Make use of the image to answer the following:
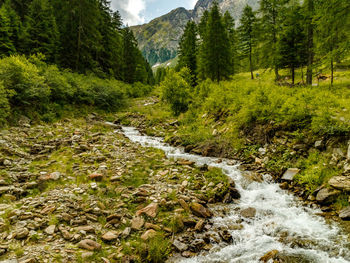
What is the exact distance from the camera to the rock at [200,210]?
5936mm

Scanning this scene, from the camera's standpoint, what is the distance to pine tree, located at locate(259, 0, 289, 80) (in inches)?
947

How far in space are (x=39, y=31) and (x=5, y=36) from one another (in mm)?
4077

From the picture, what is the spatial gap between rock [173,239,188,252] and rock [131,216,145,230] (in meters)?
1.07

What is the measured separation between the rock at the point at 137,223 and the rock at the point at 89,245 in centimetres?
103

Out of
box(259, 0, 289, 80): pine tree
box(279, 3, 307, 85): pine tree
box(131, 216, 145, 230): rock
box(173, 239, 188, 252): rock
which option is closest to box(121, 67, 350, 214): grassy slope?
box(173, 239, 188, 252): rock

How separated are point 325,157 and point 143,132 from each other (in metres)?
13.2

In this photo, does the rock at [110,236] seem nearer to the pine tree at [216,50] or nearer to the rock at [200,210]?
the rock at [200,210]

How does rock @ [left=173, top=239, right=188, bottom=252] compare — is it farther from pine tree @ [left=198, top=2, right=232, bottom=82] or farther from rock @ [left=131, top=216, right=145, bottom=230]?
pine tree @ [left=198, top=2, right=232, bottom=82]

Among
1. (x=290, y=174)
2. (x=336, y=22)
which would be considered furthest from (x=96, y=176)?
(x=336, y=22)

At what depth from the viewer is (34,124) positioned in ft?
41.5

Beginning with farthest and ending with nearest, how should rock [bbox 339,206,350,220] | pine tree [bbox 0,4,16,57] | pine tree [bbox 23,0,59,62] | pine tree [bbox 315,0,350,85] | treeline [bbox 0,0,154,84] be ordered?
pine tree [bbox 23,0,59,62] → treeline [bbox 0,0,154,84] → pine tree [bbox 0,4,16,57] → pine tree [bbox 315,0,350,85] → rock [bbox 339,206,350,220]

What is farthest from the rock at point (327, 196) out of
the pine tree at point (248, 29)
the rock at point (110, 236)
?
the pine tree at point (248, 29)

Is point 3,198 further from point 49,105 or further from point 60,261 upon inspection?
point 49,105

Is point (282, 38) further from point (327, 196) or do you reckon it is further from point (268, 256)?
point (268, 256)
